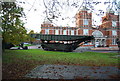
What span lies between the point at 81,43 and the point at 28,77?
14.1 feet

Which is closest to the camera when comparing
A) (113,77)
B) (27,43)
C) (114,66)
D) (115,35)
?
(113,77)

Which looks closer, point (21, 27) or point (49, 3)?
point (49, 3)

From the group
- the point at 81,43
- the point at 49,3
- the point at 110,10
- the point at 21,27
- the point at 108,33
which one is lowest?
the point at 81,43

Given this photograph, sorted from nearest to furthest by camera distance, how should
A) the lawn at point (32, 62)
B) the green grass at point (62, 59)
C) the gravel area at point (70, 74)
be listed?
the gravel area at point (70, 74)
the lawn at point (32, 62)
the green grass at point (62, 59)

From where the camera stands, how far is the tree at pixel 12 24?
2736 mm

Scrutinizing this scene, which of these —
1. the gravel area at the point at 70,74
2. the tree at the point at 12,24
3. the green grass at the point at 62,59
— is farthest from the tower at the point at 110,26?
the tree at the point at 12,24

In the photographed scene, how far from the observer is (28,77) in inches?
75.9

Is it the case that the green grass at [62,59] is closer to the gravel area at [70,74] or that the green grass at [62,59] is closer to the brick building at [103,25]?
the gravel area at [70,74]

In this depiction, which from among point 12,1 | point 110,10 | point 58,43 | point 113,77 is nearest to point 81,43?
point 58,43

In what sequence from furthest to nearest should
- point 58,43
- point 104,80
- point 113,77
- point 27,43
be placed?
point 58,43 → point 27,43 → point 113,77 → point 104,80

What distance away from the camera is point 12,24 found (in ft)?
11.4

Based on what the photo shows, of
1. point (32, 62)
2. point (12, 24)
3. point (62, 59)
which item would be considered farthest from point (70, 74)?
point (12, 24)

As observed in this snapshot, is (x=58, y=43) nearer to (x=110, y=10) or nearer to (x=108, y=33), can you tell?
(x=108, y=33)

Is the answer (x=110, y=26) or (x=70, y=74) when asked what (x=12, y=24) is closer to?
(x=70, y=74)
